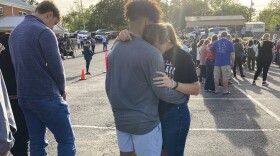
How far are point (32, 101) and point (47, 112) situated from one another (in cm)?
17

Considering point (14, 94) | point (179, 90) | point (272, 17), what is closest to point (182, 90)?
point (179, 90)

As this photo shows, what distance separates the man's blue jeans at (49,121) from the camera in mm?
3378

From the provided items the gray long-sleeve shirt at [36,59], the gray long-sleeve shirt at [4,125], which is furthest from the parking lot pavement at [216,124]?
the gray long-sleeve shirt at [4,125]

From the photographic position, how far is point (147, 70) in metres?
2.57

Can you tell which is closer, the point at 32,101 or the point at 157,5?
the point at 157,5

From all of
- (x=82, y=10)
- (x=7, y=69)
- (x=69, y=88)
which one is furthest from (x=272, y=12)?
(x=7, y=69)

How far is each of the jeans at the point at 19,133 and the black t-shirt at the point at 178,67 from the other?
192 cm

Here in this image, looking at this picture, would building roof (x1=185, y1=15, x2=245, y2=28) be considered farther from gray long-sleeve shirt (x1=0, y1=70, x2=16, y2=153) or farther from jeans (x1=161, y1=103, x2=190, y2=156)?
gray long-sleeve shirt (x1=0, y1=70, x2=16, y2=153)

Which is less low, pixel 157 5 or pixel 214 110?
pixel 157 5

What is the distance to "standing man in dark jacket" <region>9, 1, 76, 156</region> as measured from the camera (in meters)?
3.25

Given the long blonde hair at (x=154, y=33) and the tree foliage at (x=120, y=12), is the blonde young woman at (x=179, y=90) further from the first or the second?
the tree foliage at (x=120, y=12)

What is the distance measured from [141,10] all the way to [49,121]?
149 cm

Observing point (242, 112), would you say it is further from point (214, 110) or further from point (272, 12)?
point (272, 12)

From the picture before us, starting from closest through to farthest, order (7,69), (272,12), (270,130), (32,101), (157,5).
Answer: (157,5)
(32,101)
(7,69)
(270,130)
(272,12)
